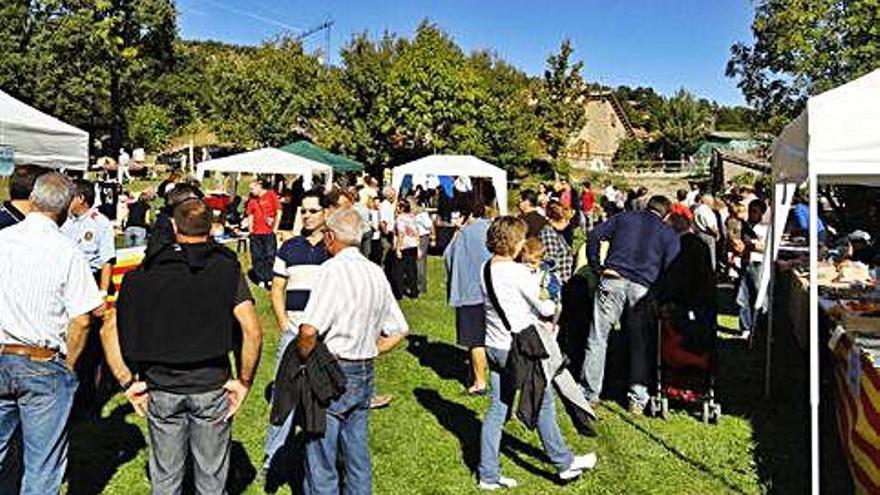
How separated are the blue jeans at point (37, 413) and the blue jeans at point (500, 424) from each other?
219 cm

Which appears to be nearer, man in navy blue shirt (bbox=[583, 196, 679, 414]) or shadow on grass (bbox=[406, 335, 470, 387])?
man in navy blue shirt (bbox=[583, 196, 679, 414])

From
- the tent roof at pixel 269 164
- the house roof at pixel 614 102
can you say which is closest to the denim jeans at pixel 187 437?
the tent roof at pixel 269 164

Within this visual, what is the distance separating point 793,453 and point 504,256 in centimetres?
267

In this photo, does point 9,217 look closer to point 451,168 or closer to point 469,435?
point 469,435

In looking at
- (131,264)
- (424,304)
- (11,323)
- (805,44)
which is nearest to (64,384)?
(11,323)

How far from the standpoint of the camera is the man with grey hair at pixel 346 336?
143 inches

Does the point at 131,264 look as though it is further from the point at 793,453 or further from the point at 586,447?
the point at 793,453

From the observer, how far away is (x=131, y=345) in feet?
10.9

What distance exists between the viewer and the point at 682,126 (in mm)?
69250

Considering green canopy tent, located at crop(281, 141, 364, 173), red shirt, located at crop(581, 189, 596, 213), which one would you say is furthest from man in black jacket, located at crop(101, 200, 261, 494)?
red shirt, located at crop(581, 189, 596, 213)

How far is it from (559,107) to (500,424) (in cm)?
4112

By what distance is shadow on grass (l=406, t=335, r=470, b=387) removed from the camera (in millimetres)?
7621

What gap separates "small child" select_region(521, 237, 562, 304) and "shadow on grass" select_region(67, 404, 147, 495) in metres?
2.88

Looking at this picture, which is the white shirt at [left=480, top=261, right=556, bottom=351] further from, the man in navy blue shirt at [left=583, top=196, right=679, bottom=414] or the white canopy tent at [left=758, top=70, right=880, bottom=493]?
the man in navy blue shirt at [left=583, top=196, right=679, bottom=414]
